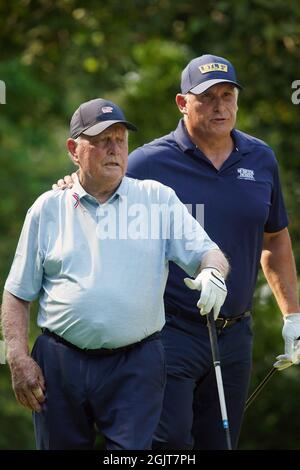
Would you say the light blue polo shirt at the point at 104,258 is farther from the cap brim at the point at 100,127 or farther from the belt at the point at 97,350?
the cap brim at the point at 100,127

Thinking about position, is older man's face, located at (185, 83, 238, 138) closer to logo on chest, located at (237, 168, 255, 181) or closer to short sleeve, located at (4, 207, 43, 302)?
logo on chest, located at (237, 168, 255, 181)

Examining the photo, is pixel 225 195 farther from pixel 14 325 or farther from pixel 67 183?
pixel 14 325

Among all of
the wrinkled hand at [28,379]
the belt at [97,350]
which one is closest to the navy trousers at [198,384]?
the belt at [97,350]

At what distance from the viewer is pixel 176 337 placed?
694 centimetres

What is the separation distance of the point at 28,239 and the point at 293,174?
9115 mm

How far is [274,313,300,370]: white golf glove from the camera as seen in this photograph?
7246 mm

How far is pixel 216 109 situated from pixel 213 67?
26 centimetres

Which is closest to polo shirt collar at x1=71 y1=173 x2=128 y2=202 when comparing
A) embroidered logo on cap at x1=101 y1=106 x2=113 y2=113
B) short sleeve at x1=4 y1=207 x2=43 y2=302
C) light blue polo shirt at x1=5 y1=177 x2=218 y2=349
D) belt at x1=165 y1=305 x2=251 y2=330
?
light blue polo shirt at x1=5 y1=177 x2=218 y2=349

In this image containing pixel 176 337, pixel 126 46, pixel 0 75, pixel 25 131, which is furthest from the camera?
pixel 25 131

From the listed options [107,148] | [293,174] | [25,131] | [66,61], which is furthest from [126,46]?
[107,148]

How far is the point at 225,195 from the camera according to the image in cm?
704

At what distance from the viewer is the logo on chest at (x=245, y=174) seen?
7.16 metres

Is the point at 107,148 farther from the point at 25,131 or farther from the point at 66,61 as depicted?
the point at 25,131
